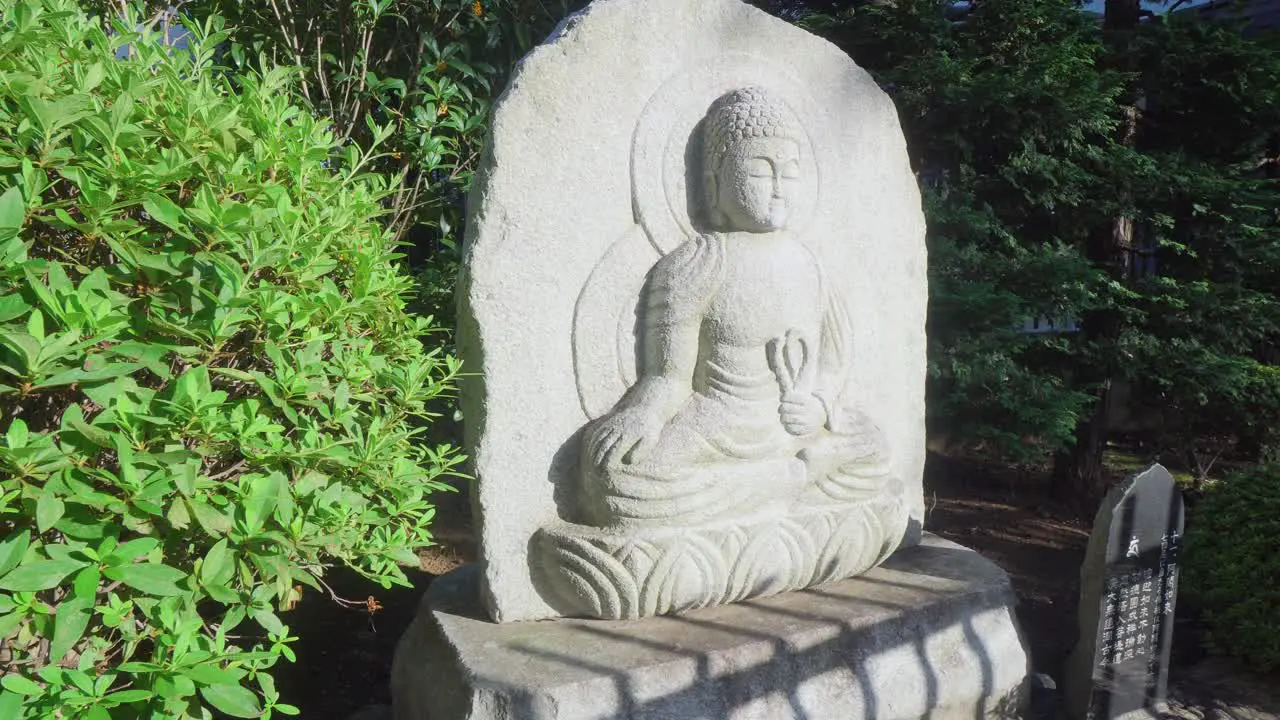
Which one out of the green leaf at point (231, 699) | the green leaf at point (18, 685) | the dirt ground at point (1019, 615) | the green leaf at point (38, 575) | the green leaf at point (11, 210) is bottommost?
the dirt ground at point (1019, 615)

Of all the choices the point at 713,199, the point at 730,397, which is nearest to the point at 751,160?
the point at 713,199

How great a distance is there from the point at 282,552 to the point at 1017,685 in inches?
92.1

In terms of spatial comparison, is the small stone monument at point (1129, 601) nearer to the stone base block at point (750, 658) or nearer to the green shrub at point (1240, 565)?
the stone base block at point (750, 658)

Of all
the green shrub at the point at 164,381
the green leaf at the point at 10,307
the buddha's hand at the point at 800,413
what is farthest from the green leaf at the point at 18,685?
the buddha's hand at the point at 800,413

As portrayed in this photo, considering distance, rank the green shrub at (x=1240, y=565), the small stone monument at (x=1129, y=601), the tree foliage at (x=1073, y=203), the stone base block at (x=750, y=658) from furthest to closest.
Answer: the tree foliage at (x=1073, y=203) < the green shrub at (x=1240, y=565) < the small stone monument at (x=1129, y=601) < the stone base block at (x=750, y=658)

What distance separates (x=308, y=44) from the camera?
149 inches

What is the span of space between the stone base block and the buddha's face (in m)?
1.19

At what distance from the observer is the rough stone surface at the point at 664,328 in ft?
7.87

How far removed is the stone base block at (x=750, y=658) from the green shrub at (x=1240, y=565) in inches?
47.4

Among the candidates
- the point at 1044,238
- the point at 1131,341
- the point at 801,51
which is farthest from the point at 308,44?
the point at 1131,341

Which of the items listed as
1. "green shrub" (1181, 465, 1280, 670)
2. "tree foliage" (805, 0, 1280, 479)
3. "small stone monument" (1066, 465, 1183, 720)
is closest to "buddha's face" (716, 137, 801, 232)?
"small stone monument" (1066, 465, 1183, 720)

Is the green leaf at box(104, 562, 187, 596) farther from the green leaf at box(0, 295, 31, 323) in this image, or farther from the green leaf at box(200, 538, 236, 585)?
the green leaf at box(0, 295, 31, 323)

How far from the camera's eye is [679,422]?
2545mm

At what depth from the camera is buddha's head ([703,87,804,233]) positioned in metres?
2.55
